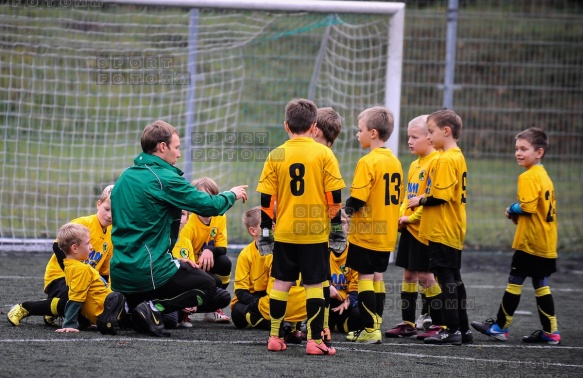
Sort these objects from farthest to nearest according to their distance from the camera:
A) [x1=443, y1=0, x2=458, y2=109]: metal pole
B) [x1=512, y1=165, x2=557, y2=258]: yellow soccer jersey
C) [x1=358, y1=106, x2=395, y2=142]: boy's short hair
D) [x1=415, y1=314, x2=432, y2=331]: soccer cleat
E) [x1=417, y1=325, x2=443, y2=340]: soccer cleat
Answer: [x1=443, y1=0, x2=458, y2=109]: metal pole → [x1=415, y1=314, x2=432, y2=331]: soccer cleat → [x1=512, y1=165, x2=557, y2=258]: yellow soccer jersey → [x1=417, y1=325, x2=443, y2=340]: soccer cleat → [x1=358, y1=106, x2=395, y2=142]: boy's short hair

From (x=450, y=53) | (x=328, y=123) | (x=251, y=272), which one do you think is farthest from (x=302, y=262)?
(x=450, y=53)

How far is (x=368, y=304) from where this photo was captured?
5.88 m

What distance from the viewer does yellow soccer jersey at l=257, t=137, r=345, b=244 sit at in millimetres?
5441

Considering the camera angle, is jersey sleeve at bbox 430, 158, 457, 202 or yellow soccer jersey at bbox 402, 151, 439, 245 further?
yellow soccer jersey at bbox 402, 151, 439, 245

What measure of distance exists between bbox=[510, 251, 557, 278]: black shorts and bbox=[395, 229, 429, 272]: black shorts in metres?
0.77

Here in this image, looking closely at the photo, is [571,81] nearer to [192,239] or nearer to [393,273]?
[393,273]

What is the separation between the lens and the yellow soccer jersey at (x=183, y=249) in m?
6.44

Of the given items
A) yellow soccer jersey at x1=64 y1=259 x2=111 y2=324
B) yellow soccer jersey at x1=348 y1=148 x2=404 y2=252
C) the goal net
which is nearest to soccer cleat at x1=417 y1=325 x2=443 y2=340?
yellow soccer jersey at x1=348 y1=148 x2=404 y2=252

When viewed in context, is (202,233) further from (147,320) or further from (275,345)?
(275,345)

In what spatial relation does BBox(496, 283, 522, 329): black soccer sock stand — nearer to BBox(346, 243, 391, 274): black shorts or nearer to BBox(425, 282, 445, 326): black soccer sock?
BBox(425, 282, 445, 326): black soccer sock

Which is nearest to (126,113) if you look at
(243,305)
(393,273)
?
(393,273)

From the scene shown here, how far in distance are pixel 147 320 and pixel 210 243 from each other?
4.69 ft

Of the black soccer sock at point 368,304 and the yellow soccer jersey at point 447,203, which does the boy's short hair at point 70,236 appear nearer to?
the black soccer sock at point 368,304

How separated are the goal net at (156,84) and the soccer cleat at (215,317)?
10.8ft
